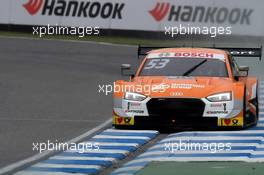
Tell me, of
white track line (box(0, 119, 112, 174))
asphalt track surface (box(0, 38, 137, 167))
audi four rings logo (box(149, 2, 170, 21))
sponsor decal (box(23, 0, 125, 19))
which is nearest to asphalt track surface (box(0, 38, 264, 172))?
asphalt track surface (box(0, 38, 137, 167))

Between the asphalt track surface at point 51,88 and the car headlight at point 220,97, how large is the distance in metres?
2.18

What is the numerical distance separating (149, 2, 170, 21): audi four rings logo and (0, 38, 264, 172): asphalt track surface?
2.93m

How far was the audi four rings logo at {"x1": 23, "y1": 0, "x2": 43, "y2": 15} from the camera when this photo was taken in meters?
38.2

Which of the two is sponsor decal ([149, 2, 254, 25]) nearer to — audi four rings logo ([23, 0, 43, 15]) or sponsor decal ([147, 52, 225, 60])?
audi four rings logo ([23, 0, 43, 15])

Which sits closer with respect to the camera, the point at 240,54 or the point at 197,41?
the point at 240,54

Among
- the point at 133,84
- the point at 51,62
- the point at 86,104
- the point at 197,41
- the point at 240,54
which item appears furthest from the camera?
the point at 197,41

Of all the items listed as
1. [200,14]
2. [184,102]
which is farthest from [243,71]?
[200,14]

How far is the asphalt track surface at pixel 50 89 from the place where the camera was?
1572 centimetres

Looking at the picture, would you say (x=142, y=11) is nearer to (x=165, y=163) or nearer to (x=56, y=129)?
(x=56, y=129)

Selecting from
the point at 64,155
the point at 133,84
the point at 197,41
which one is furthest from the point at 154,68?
the point at 197,41

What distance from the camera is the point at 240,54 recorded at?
17.4 metres

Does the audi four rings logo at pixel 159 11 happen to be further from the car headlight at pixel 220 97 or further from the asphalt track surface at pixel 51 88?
the car headlight at pixel 220 97

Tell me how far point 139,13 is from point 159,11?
0.75 meters

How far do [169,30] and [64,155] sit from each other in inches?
977
